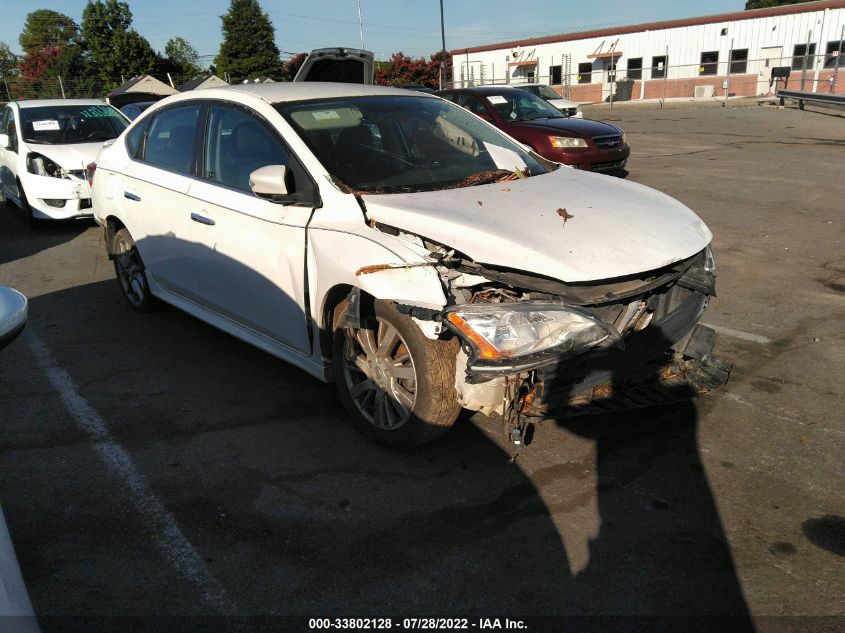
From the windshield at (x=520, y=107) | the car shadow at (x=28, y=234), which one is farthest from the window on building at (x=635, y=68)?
the car shadow at (x=28, y=234)

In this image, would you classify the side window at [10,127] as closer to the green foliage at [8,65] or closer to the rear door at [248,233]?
the rear door at [248,233]

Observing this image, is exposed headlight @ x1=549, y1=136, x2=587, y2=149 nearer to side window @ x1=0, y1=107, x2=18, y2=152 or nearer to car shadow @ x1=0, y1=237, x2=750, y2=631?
car shadow @ x1=0, y1=237, x2=750, y2=631

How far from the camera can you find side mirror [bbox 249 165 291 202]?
360cm

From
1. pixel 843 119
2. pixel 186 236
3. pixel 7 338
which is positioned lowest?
pixel 843 119

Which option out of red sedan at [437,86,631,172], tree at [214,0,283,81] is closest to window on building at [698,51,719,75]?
red sedan at [437,86,631,172]

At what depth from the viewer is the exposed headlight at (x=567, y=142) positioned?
1081 cm

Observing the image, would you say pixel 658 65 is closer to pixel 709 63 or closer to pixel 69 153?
pixel 709 63

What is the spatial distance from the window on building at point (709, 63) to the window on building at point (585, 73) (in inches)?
280

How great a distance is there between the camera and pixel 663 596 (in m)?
2.55

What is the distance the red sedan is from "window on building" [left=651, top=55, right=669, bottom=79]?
99.0 feet

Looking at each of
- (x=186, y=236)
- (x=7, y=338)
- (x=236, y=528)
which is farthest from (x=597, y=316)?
(x=186, y=236)

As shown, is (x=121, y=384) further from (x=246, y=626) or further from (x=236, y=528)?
(x=246, y=626)

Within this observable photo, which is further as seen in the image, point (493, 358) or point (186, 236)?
point (186, 236)

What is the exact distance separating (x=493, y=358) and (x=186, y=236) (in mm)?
2639
